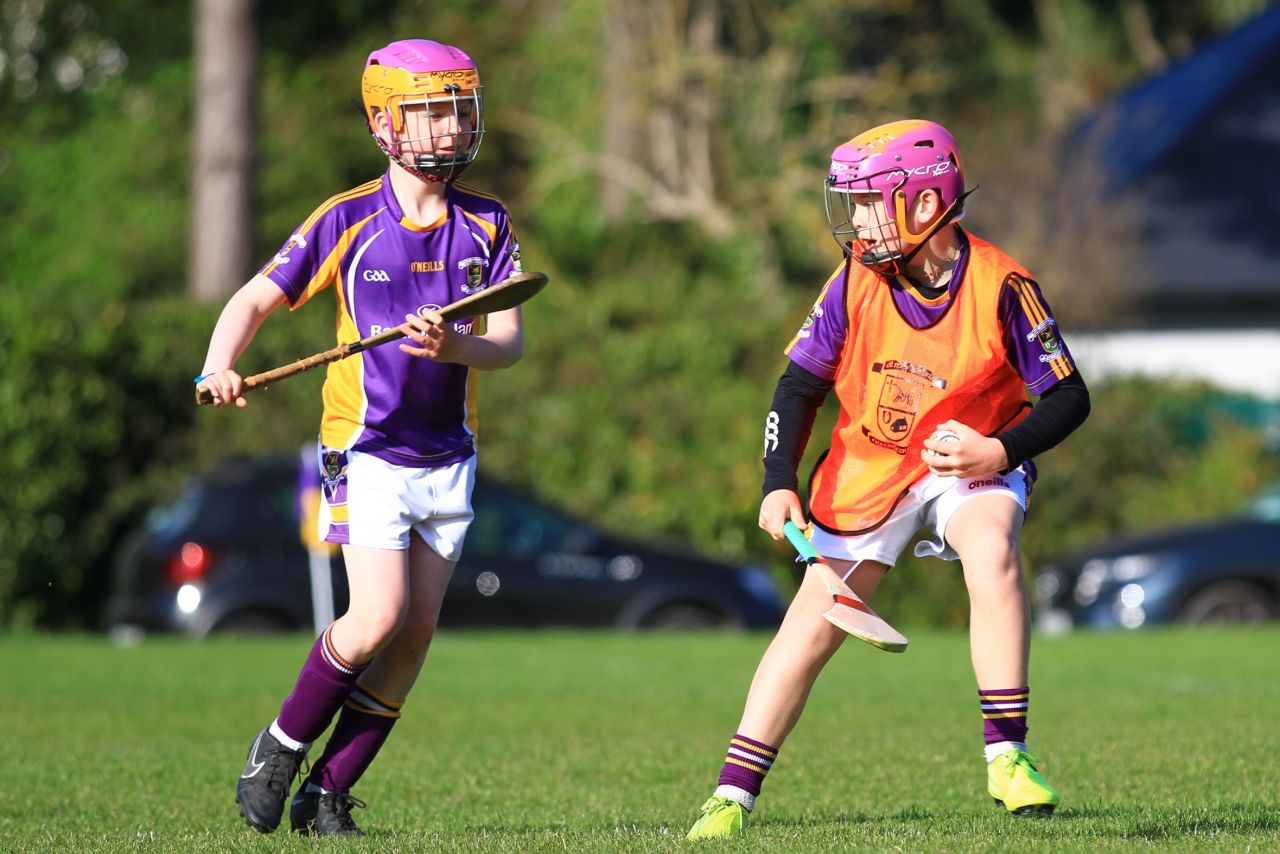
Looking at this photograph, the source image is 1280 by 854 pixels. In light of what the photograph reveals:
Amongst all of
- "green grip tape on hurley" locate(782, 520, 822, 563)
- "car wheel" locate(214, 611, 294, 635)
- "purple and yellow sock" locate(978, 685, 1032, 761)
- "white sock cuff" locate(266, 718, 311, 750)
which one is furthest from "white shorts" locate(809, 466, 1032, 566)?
"car wheel" locate(214, 611, 294, 635)

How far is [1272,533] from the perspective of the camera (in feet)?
55.5

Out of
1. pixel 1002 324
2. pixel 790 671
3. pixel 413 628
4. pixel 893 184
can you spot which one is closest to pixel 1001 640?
pixel 790 671

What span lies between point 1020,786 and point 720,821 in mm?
836

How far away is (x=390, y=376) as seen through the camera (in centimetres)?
596

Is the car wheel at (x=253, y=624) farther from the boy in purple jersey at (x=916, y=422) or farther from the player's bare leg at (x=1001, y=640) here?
the player's bare leg at (x=1001, y=640)

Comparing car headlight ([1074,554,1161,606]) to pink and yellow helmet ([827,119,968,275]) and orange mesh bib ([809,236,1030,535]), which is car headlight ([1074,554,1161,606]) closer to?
orange mesh bib ([809,236,1030,535])

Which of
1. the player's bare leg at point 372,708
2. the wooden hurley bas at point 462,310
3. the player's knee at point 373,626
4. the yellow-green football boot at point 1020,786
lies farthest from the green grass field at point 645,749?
the wooden hurley bas at point 462,310

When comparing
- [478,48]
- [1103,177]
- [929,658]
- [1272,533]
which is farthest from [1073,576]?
[478,48]

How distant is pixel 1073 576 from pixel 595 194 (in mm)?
12926

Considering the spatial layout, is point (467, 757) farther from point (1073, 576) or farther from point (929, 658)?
point (1073, 576)

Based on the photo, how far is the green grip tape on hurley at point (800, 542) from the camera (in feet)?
18.6

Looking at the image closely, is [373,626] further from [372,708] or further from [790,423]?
[790,423]

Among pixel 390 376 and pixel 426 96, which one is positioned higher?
pixel 426 96

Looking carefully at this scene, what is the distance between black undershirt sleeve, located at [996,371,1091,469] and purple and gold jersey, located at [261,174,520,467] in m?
1.57
